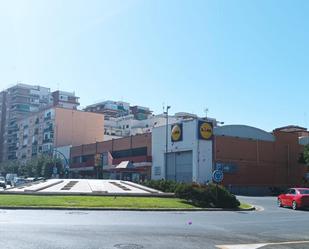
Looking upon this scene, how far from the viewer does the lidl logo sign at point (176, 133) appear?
72.3 metres

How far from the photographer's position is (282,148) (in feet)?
253

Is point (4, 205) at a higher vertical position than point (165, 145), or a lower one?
lower

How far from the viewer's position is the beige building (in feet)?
406

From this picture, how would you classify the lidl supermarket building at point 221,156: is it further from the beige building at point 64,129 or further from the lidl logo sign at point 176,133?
the beige building at point 64,129

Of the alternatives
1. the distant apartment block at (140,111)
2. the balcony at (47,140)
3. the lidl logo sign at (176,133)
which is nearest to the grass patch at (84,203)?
the lidl logo sign at (176,133)

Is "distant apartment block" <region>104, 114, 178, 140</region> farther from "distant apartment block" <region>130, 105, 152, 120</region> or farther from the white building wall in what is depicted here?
the white building wall

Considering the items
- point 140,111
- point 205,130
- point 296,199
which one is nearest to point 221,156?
point 205,130

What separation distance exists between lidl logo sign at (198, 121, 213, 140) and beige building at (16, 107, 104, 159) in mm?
61020

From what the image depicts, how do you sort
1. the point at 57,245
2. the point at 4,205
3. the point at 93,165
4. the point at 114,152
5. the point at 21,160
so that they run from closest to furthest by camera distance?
the point at 57,245, the point at 4,205, the point at 114,152, the point at 93,165, the point at 21,160

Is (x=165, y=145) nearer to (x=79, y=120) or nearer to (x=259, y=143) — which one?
(x=259, y=143)

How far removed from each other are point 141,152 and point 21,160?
71.8 m

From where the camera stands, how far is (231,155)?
70.2 metres

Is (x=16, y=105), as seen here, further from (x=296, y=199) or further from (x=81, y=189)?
(x=296, y=199)

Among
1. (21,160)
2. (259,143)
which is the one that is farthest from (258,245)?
(21,160)
